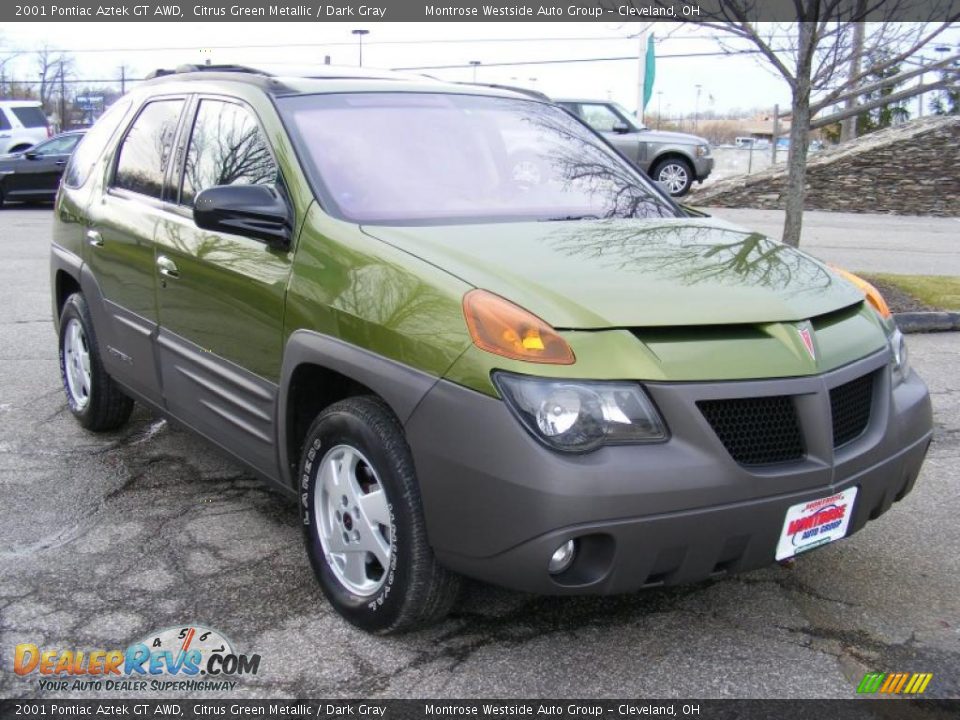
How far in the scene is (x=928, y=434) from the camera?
132 inches

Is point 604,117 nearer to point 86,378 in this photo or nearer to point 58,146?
point 58,146

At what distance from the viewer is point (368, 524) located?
10.3ft

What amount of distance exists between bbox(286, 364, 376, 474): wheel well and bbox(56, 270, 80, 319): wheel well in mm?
2460

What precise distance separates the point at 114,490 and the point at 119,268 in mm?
994

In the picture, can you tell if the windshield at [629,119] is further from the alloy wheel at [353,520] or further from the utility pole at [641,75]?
the alloy wheel at [353,520]

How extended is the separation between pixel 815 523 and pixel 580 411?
0.82 metres

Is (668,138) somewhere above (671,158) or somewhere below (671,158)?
above

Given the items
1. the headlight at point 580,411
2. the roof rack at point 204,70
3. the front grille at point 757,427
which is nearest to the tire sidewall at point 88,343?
the roof rack at point 204,70

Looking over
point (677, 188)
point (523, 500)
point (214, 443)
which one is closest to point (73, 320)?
point (214, 443)

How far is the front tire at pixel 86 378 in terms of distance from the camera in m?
5.07

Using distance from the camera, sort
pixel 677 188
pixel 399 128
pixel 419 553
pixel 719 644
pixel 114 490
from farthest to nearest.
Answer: pixel 677 188, pixel 114 490, pixel 399 128, pixel 719 644, pixel 419 553

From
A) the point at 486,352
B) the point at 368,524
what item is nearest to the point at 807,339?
the point at 486,352

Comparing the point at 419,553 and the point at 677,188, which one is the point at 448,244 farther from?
the point at 677,188

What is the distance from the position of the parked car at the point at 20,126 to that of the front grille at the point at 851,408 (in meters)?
22.0
